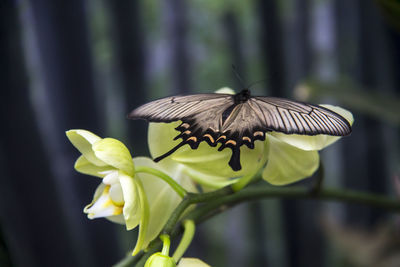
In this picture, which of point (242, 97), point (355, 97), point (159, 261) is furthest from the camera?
point (355, 97)

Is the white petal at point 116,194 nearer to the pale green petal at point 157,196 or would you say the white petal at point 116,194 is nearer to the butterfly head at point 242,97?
the pale green petal at point 157,196

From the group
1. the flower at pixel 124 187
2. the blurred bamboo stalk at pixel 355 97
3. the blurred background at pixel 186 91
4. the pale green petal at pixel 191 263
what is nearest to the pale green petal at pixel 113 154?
the flower at pixel 124 187

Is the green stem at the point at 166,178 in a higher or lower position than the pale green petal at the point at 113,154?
lower

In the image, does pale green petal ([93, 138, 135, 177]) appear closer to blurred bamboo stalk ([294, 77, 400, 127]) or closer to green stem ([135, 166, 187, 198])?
green stem ([135, 166, 187, 198])

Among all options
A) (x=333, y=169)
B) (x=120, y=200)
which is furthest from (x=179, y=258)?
(x=333, y=169)

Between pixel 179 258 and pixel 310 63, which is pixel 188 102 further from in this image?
pixel 310 63

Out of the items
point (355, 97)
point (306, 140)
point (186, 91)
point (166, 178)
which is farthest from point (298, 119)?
point (186, 91)

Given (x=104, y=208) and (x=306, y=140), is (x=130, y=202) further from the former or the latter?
(x=306, y=140)
